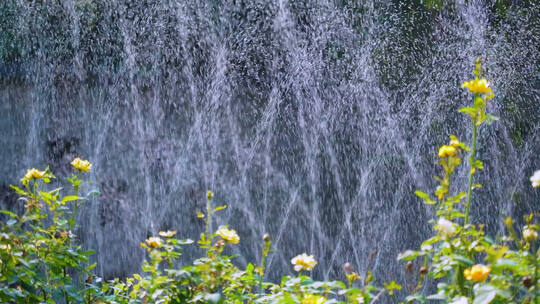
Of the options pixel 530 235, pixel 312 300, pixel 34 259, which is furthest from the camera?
pixel 34 259

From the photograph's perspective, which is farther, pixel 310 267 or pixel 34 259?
pixel 34 259

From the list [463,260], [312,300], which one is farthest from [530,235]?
[312,300]

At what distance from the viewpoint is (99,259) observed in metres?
3.36

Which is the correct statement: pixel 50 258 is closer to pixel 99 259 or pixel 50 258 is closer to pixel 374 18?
pixel 99 259

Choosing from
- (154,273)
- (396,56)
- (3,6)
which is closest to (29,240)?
(154,273)

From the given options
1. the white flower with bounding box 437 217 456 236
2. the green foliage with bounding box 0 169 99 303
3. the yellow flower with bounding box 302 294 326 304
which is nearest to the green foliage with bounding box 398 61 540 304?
the white flower with bounding box 437 217 456 236

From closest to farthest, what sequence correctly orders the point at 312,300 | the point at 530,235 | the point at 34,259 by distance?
1. the point at 530,235
2. the point at 312,300
3. the point at 34,259

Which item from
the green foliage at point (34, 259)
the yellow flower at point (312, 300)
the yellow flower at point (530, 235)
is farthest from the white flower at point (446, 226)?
the green foliage at point (34, 259)

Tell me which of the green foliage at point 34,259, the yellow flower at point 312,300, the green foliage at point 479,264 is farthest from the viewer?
the green foliage at point 34,259

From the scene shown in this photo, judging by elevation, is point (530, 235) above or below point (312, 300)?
above

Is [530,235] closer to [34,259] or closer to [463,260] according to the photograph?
[463,260]

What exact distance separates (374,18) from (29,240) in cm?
261

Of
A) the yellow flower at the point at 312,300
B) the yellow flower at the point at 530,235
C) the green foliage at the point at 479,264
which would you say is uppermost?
the yellow flower at the point at 530,235

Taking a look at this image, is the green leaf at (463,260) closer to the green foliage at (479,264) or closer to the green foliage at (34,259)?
the green foliage at (479,264)
